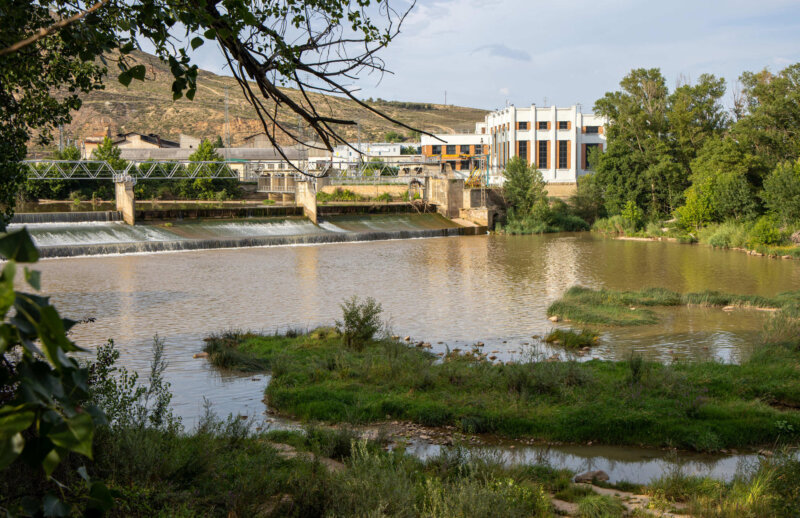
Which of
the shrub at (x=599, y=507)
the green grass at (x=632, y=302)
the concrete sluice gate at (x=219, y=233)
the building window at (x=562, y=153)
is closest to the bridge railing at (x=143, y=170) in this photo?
the concrete sluice gate at (x=219, y=233)

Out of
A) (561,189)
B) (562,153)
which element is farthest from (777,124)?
(562,153)

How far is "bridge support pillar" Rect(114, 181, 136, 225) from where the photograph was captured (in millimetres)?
32844

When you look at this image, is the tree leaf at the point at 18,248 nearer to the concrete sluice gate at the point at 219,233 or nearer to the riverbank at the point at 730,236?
the concrete sluice gate at the point at 219,233

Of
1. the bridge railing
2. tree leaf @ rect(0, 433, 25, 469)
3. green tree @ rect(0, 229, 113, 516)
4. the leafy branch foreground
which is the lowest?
the leafy branch foreground

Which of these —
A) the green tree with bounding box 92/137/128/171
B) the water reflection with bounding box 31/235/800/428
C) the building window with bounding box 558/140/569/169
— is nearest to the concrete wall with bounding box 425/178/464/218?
the water reflection with bounding box 31/235/800/428

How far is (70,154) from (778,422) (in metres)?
48.9

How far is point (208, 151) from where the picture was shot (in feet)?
174

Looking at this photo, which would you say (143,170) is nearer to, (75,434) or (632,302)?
(632,302)

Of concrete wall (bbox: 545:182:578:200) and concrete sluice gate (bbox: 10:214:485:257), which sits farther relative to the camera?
concrete wall (bbox: 545:182:578:200)

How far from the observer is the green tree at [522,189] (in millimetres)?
46719

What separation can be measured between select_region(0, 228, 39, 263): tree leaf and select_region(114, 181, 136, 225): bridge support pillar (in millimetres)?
33570

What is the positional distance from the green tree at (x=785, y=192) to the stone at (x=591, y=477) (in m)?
31.1

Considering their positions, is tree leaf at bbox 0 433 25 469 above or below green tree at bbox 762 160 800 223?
below

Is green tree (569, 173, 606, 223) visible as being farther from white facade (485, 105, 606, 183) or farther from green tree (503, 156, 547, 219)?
white facade (485, 105, 606, 183)
